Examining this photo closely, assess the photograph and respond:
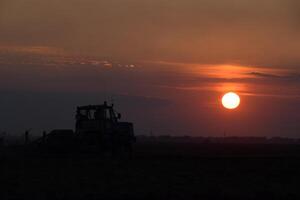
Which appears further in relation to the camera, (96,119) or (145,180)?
(96,119)

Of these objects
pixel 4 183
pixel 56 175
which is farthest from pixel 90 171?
pixel 4 183

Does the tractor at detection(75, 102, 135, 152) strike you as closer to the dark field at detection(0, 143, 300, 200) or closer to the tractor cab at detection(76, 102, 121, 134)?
the tractor cab at detection(76, 102, 121, 134)

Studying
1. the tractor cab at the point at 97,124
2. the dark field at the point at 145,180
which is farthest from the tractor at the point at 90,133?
the dark field at the point at 145,180

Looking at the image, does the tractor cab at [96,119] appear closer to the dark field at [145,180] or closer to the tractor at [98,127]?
the tractor at [98,127]

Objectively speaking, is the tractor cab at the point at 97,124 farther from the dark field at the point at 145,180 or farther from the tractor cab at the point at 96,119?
the dark field at the point at 145,180

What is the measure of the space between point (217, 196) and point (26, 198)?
5764 millimetres

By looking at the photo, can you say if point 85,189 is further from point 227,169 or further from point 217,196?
point 227,169

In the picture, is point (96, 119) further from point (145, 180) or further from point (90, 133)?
point (145, 180)

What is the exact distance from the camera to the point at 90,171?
3066cm

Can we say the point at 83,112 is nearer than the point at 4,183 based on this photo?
No

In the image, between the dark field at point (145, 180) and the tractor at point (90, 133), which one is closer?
the dark field at point (145, 180)

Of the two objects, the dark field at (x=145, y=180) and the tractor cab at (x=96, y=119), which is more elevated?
the tractor cab at (x=96, y=119)

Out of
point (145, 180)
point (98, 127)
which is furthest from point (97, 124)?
point (145, 180)

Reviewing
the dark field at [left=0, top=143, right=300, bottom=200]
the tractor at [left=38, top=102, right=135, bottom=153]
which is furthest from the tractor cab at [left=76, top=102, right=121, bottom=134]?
the dark field at [left=0, top=143, right=300, bottom=200]
